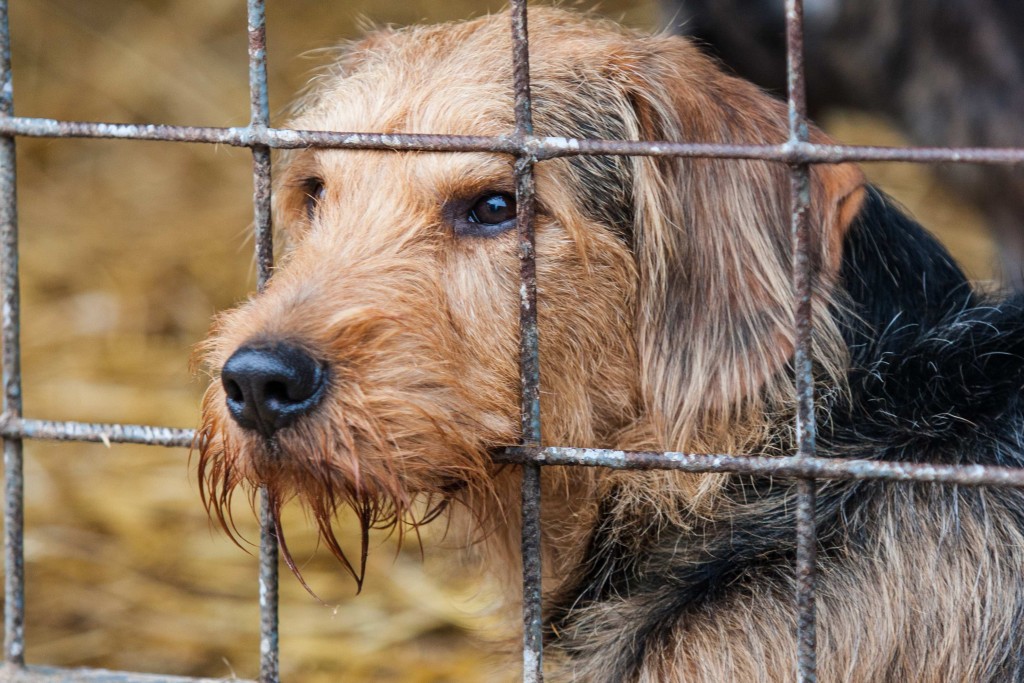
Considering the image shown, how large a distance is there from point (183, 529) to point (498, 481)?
2.02m

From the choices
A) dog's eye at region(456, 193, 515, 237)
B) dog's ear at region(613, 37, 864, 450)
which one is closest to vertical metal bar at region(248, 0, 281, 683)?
dog's eye at region(456, 193, 515, 237)

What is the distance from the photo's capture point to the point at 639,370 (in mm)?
2301

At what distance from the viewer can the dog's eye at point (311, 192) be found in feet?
8.43

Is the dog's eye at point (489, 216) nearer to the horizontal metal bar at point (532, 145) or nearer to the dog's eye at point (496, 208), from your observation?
the dog's eye at point (496, 208)

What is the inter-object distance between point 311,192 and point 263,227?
600 millimetres

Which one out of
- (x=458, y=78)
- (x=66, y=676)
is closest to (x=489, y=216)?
(x=458, y=78)

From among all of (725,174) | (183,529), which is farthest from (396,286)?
(183,529)

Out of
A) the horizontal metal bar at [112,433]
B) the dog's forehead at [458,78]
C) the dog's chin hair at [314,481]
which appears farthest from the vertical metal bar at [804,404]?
the horizontal metal bar at [112,433]

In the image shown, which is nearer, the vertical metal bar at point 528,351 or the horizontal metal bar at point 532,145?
the horizontal metal bar at point 532,145

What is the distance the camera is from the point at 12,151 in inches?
87.9

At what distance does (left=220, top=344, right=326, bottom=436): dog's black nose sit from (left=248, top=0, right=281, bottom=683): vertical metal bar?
0.28m

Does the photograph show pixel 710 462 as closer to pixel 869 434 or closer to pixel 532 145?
pixel 869 434

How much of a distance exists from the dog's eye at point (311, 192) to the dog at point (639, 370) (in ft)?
0.26

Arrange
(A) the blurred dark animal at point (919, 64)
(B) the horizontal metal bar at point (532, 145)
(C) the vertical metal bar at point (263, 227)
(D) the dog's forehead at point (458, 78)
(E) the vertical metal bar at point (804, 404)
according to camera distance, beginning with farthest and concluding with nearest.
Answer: (A) the blurred dark animal at point (919, 64), (D) the dog's forehead at point (458, 78), (C) the vertical metal bar at point (263, 227), (E) the vertical metal bar at point (804, 404), (B) the horizontal metal bar at point (532, 145)
